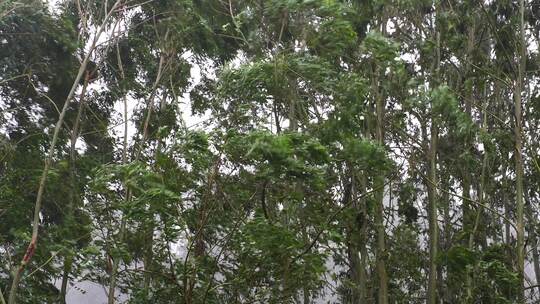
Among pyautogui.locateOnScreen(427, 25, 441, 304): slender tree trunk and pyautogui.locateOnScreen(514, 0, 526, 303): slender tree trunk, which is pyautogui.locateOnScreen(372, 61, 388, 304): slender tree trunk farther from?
pyautogui.locateOnScreen(514, 0, 526, 303): slender tree trunk

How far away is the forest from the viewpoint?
15.4 feet

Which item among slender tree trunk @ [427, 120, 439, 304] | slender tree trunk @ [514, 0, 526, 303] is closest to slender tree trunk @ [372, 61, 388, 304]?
slender tree trunk @ [427, 120, 439, 304]

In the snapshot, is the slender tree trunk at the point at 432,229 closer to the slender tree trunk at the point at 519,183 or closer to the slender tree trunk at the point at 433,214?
the slender tree trunk at the point at 433,214

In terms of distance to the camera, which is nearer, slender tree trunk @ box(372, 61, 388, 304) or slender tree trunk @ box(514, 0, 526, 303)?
slender tree trunk @ box(514, 0, 526, 303)

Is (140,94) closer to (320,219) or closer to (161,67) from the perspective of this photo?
(161,67)

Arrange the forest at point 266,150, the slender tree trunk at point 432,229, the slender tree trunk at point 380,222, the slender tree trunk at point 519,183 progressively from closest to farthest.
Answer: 1. the forest at point 266,150
2. the slender tree trunk at point 519,183
3. the slender tree trunk at point 380,222
4. the slender tree trunk at point 432,229

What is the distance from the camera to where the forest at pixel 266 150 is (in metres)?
4.70

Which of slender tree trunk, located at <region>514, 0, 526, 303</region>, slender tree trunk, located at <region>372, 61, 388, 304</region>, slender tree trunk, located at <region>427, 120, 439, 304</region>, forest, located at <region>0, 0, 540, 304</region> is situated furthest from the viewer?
slender tree trunk, located at <region>427, 120, 439, 304</region>

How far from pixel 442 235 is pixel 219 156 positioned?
22.9 ft

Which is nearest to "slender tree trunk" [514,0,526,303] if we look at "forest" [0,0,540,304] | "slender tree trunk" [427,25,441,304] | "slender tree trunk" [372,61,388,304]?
"forest" [0,0,540,304]

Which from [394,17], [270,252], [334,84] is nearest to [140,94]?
[394,17]

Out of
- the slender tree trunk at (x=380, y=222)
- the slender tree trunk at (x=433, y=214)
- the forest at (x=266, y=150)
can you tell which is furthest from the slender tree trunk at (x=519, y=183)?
the slender tree trunk at (x=380, y=222)

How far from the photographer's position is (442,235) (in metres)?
10.3

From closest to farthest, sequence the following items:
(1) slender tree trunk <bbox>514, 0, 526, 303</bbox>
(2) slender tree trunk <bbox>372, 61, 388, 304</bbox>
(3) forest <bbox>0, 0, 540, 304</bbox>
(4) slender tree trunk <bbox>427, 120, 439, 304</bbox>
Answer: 1. (3) forest <bbox>0, 0, 540, 304</bbox>
2. (1) slender tree trunk <bbox>514, 0, 526, 303</bbox>
3. (2) slender tree trunk <bbox>372, 61, 388, 304</bbox>
4. (4) slender tree trunk <bbox>427, 120, 439, 304</bbox>
